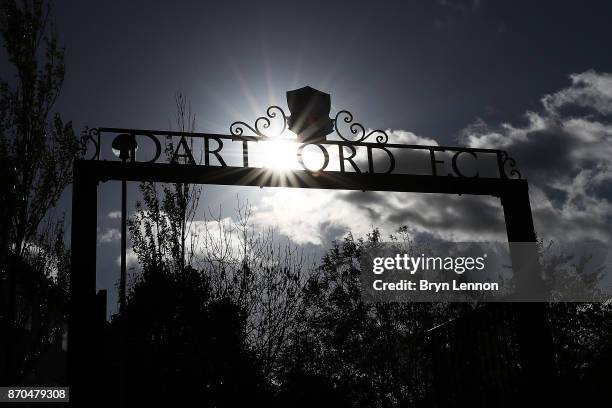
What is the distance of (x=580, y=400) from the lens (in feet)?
23.2

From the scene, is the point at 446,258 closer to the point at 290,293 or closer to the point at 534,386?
the point at 290,293

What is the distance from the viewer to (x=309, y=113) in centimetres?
Result: 801

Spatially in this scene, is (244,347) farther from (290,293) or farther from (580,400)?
(580,400)

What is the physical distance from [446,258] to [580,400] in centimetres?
1714

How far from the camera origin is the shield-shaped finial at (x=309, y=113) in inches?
314

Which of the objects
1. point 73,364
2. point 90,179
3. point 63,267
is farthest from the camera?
point 63,267

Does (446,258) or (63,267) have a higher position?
(446,258)

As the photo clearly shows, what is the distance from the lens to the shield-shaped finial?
7969 mm

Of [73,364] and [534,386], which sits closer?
[73,364]

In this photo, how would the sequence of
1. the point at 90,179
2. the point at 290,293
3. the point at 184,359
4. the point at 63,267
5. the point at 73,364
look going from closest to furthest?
1. the point at 73,364
2. the point at 90,179
3. the point at 63,267
4. the point at 184,359
5. the point at 290,293

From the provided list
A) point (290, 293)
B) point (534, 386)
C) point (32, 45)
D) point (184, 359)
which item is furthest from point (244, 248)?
point (534, 386)

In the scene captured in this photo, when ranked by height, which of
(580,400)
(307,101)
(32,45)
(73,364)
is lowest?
(580,400)

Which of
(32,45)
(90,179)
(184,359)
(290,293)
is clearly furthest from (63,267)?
(90,179)

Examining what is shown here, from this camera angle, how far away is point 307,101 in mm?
7961
